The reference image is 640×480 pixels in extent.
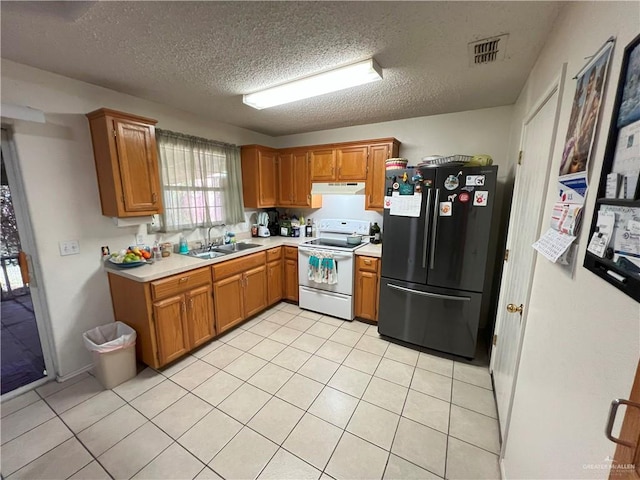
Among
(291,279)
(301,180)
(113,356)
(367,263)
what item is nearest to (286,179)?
(301,180)

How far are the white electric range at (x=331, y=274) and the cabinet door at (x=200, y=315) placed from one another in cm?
122

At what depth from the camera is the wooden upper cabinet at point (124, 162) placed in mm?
2135

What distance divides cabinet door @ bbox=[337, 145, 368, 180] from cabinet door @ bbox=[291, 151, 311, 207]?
1.68 ft

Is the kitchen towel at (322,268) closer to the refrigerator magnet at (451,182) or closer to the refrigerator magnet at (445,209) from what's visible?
the refrigerator magnet at (445,209)

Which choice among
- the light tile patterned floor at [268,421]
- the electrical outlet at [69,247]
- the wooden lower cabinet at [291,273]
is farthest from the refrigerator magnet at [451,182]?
the electrical outlet at [69,247]

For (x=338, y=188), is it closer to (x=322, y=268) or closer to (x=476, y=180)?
(x=322, y=268)

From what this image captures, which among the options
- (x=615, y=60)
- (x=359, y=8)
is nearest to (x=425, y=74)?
(x=359, y=8)

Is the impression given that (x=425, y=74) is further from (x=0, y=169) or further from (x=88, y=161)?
(x=0, y=169)

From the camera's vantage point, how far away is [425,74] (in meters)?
2.04

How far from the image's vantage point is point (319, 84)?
2125mm

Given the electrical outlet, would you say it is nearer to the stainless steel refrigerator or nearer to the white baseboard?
the white baseboard

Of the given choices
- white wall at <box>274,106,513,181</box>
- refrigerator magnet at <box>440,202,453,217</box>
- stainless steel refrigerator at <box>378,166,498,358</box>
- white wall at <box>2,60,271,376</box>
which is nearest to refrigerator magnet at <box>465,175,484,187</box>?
stainless steel refrigerator at <box>378,166,498,358</box>

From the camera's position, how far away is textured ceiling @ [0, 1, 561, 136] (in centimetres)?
134

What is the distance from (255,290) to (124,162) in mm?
1884
